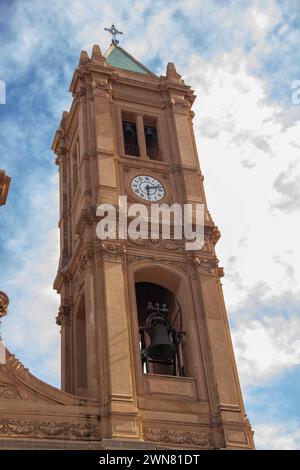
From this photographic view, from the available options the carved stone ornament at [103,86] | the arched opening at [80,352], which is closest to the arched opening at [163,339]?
the arched opening at [80,352]

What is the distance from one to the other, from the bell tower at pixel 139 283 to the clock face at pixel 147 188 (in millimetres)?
52

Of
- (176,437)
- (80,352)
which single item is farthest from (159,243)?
(176,437)

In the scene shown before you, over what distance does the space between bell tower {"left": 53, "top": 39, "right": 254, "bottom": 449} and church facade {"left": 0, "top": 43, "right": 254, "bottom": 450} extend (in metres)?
0.05

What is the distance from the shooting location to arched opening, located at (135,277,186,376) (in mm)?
26547

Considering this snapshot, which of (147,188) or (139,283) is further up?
(147,188)

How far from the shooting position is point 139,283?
1212 inches

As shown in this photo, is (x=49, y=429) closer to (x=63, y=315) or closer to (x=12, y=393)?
(x=12, y=393)

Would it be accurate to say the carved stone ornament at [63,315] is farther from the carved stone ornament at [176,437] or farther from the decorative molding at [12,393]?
the carved stone ornament at [176,437]

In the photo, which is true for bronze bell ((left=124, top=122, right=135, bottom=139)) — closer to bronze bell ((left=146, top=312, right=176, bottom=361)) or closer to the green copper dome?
the green copper dome

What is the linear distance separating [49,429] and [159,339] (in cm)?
534

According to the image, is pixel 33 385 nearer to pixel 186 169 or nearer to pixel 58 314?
pixel 58 314
